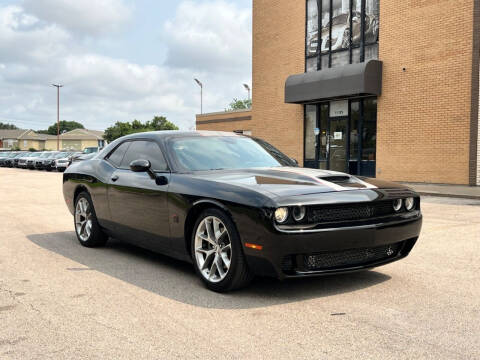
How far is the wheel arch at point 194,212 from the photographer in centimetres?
439

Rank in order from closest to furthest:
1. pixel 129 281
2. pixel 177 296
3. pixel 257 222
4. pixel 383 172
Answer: pixel 257 222, pixel 177 296, pixel 129 281, pixel 383 172

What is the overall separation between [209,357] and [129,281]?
6.67ft

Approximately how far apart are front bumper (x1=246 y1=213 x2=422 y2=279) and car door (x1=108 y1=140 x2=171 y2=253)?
1.33 meters

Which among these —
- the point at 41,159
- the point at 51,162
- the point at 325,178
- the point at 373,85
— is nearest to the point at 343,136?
the point at 373,85

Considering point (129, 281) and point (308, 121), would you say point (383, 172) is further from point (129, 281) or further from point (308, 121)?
point (129, 281)

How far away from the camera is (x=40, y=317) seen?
381 cm

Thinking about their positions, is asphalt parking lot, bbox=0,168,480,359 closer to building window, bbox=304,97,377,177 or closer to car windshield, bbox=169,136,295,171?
car windshield, bbox=169,136,295,171

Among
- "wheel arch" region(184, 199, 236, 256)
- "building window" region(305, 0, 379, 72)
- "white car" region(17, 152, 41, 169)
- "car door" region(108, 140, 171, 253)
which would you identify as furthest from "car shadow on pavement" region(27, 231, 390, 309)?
"white car" region(17, 152, 41, 169)

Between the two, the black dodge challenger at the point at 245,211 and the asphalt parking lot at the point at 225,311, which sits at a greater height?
the black dodge challenger at the point at 245,211

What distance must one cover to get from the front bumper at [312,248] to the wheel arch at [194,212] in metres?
0.52

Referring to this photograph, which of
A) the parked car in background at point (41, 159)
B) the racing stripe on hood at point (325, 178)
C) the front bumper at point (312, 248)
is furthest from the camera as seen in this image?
the parked car in background at point (41, 159)

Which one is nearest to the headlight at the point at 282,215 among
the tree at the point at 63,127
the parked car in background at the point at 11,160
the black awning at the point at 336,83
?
the black awning at the point at 336,83

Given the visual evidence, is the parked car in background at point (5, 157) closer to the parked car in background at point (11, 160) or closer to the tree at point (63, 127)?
the parked car in background at point (11, 160)

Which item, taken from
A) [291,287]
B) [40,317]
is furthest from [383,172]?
[40,317]
